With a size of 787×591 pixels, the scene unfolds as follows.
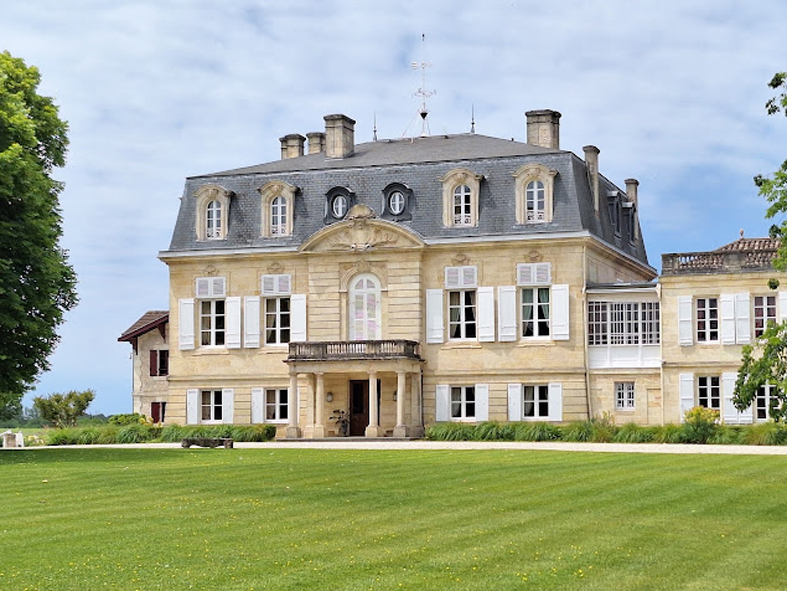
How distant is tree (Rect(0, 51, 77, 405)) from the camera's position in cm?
3419

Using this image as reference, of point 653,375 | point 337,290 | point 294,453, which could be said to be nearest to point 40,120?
point 294,453

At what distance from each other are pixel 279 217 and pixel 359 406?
8.30m

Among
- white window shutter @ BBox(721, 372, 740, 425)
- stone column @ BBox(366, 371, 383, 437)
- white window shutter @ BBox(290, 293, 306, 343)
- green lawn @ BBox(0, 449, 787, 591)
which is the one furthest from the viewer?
white window shutter @ BBox(290, 293, 306, 343)

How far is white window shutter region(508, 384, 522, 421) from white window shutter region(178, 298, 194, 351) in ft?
43.4

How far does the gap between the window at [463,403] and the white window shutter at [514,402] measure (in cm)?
146

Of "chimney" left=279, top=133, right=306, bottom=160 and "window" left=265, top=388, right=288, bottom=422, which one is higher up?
"chimney" left=279, top=133, right=306, bottom=160

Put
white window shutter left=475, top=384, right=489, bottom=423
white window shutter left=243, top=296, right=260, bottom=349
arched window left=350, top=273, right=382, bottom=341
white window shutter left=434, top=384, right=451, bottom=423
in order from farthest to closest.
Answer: white window shutter left=243, top=296, right=260, bottom=349 → arched window left=350, top=273, right=382, bottom=341 → white window shutter left=434, top=384, right=451, bottom=423 → white window shutter left=475, top=384, right=489, bottom=423

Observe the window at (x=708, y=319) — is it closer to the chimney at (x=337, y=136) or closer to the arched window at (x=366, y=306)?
the arched window at (x=366, y=306)

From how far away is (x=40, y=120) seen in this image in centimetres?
3719

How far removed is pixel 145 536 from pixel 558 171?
36213mm

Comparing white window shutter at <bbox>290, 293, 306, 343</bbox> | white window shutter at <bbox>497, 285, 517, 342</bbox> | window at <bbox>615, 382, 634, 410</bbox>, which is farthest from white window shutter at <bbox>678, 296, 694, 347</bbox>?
white window shutter at <bbox>290, 293, 306, 343</bbox>

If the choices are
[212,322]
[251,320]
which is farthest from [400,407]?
[212,322]

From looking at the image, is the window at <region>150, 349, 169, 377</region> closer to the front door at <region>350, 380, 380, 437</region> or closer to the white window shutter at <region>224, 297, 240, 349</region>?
the white window shutter at <region>224, 297, 240, 349</region>

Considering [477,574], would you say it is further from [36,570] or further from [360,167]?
[360,167]
